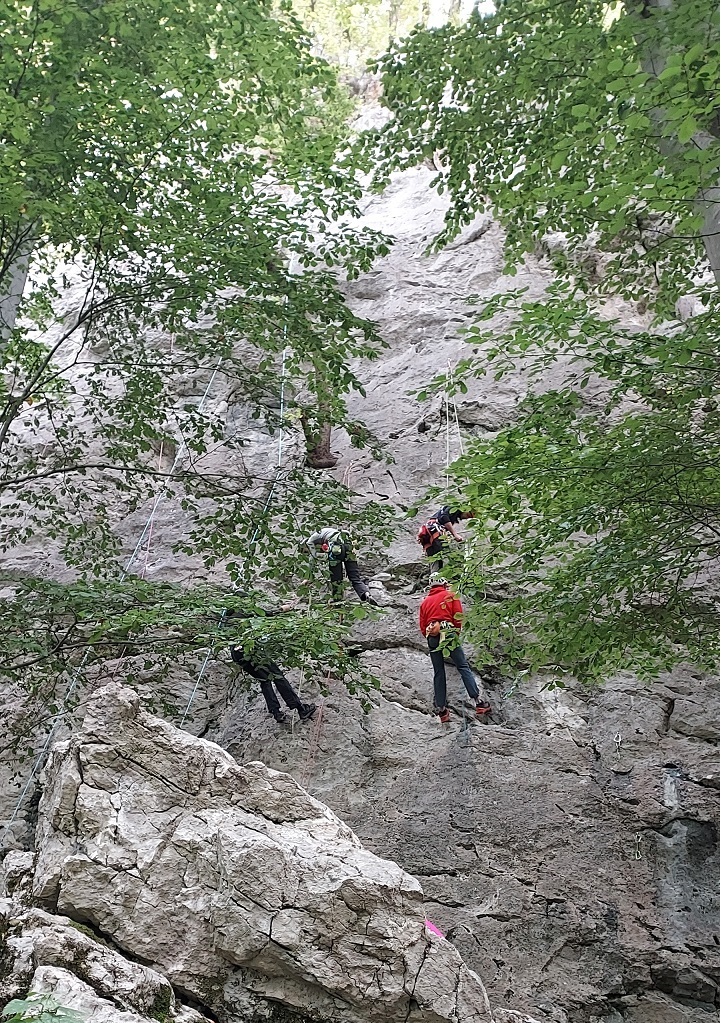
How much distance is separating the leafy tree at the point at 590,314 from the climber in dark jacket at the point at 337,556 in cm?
187

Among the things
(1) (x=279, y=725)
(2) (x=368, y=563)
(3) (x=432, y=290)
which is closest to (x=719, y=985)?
(1) (x=279, y=725)

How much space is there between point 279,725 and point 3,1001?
215 inches

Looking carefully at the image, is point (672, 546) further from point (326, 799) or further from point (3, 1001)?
point (3, 1001)

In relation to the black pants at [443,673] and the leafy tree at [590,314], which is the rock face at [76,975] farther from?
the black pants at [443,673]

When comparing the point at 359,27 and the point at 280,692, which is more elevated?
the point at 359,27

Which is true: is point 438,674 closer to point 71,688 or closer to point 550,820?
point 550,820

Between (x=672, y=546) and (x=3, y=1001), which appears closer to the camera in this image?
(x=3, y=1001)

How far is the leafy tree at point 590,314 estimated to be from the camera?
14.5 feet

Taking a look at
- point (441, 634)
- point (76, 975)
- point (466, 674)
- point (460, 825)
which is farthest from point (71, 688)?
point (466, 674)

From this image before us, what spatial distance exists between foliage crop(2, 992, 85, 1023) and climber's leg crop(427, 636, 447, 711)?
518 centimetres

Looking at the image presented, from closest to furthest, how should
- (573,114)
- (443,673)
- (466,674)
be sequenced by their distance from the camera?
(573,114), (443,673), (466,674)

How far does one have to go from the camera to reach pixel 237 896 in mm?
4289

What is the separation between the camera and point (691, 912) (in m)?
6.54

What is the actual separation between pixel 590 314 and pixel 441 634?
11.0 feet
